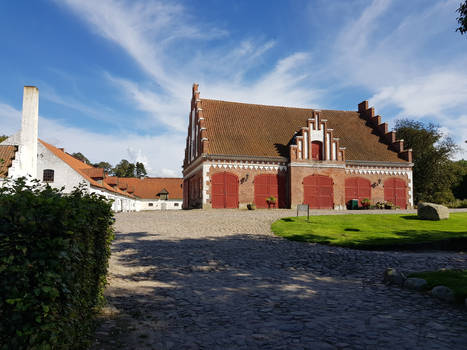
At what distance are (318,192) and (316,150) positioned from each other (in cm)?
358

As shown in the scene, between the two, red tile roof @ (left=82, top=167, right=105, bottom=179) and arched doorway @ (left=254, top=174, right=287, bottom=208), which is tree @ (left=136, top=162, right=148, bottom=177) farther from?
arched doorway @ (left=254, top=174, right=287, bottom=208)

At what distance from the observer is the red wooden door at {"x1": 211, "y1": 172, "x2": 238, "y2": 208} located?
1135 inches

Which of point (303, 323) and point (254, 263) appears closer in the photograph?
point (303, 323)

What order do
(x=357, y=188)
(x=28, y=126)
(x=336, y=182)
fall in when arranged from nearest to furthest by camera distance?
(x=28, y=126), (x=336, y=182), (x=357, y=188)

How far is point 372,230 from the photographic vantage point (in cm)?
1603

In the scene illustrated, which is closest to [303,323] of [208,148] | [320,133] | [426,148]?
[208,148]

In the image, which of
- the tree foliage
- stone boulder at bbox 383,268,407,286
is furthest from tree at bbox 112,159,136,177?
stone boulder at bbox 383,268,407,286

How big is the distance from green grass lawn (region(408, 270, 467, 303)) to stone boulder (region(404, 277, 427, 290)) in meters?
0.09

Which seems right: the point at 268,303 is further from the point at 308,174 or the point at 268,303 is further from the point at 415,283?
the point at 308,174

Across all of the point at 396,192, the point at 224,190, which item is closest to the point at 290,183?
the point at 224,190

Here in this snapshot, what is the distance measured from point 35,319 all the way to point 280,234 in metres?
12.1

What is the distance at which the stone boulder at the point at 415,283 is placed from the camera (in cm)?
685

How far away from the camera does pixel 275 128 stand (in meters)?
33.6

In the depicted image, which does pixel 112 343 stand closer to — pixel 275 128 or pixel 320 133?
pixel 320 133
